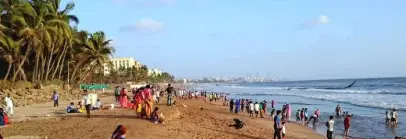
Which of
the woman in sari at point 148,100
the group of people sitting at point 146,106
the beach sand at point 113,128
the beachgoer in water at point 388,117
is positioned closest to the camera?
the beach sand at point 113,128

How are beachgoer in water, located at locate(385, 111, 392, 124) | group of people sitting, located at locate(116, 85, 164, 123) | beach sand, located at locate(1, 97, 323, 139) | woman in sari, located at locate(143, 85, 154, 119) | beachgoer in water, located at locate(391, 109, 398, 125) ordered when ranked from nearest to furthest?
beach sand, located at locate(1, 97, 323, 139) < group of people sitting, located at locate(116, 85, 164, 123) < woman in sari, located at locate(143, 85, 154, 119) < beachgoer in water, located at locate(391, 109, 398, 125) < beachgoer in water, located at locate(385, 111, 392, 124)

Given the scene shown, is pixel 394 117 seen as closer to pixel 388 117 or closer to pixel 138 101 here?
pixel 388 117

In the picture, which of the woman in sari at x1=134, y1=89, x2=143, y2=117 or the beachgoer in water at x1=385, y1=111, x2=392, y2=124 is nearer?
the woman in sari at x1=134, y1=89, x2=143, y2=117

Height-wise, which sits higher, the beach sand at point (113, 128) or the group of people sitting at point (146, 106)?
the group of people sitting at point (146, 106)

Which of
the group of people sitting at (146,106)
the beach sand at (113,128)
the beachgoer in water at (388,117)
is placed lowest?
the beachgoer in water at (388,117)

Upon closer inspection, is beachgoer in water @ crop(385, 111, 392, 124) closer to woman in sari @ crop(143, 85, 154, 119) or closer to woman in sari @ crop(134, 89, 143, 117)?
woman in sari @ crop(143, 85, 154, 119)

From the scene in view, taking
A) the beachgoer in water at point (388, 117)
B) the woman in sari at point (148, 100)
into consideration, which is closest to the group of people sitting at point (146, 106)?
the woman in sari at point (148, 100)

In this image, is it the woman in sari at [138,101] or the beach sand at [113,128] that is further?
the woman in sari at [138,101]

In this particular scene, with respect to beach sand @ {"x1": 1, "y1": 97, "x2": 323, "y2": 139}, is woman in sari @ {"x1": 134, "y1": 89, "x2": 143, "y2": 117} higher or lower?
higher

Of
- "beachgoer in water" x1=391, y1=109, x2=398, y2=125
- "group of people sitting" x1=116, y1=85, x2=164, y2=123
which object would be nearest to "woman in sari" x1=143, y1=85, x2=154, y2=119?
"group of people sitting" x1=116, y1=85, x2=164, y2=123

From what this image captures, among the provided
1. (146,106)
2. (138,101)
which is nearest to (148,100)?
(146,106)

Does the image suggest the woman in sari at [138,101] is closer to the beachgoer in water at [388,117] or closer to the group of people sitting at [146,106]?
the group of people sitting at [146,106]

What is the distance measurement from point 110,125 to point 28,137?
10.5ft

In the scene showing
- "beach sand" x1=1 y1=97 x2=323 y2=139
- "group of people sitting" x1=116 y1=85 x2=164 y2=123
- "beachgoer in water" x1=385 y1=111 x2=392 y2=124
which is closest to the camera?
"beach sand" x1=1 y1=97 x2=323 y2=139
